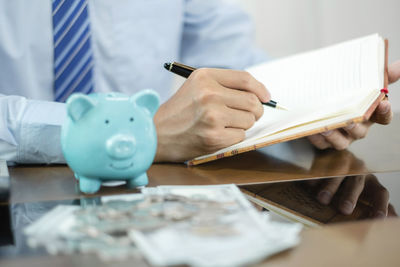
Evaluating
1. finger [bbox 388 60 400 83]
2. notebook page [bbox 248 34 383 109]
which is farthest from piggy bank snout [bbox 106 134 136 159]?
finger [bbox 388 60 400 83]

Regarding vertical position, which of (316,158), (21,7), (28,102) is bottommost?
(316,158)

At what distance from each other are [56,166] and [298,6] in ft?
5.14

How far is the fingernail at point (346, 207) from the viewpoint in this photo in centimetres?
47

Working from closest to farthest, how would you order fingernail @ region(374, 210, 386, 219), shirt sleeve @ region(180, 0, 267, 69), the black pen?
fingernail @ region(374, 210, 386, 219)
the black pen
shirt sleeve @ region(180, 0, 267, 69)

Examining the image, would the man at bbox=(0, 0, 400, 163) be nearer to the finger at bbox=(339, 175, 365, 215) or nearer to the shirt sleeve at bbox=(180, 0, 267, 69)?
the shirt sleeve at bbox=(180, 0, 267, 69)

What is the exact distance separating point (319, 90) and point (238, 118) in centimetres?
22

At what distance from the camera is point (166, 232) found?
0.35 metres

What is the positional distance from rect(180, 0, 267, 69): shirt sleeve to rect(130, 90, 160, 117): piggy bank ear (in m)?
0.87

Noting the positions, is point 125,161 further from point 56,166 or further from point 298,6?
point 298,6

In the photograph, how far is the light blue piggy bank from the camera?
18.3 inches

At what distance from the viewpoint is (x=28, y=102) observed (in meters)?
0.70

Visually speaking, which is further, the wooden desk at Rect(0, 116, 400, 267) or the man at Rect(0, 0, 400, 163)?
the man at Rect(0, 0, 400, 163)

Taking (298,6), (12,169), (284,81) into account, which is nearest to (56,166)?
(12,169)

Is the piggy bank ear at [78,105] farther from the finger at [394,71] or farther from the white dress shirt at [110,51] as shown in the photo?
the finger at [394,71]
